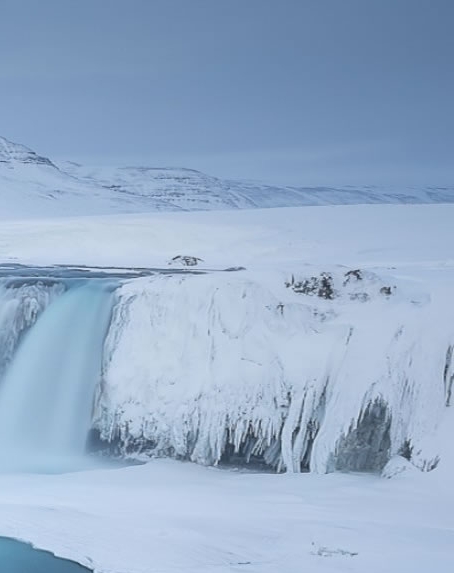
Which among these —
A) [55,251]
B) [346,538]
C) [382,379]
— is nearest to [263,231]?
[55,251]

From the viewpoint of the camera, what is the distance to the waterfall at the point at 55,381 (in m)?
7.86

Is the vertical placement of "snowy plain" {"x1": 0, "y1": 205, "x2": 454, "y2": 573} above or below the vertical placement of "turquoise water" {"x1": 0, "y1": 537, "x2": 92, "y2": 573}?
above

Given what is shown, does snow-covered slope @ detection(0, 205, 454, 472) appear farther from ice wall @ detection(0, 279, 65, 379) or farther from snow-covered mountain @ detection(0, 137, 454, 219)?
snow-covered mountain @ detection(0, 137, 454, 219)

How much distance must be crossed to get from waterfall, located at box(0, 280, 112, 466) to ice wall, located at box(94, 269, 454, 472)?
0.27 meters

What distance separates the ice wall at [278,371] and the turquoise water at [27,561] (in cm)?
235

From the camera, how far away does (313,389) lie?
22.3 ft

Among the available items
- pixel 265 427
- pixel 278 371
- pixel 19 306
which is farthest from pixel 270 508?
pixel 19 306

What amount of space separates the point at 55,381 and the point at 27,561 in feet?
11.7

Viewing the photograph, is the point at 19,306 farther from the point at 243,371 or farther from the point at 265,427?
the point at 265,427

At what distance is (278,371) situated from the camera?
7008 millimetres

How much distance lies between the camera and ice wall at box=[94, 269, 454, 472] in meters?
6.41

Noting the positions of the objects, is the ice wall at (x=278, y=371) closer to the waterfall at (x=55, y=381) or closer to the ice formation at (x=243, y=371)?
the ice formation at (x=243, y=371)

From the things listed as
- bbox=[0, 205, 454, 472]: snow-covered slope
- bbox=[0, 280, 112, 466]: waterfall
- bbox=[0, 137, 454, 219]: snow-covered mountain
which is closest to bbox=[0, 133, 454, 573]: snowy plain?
bbox=[0, 205, 454, 472]: snow-covered slope

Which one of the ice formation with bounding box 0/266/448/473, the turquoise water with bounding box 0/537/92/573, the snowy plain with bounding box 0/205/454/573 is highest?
the ice formation with bounding box 0/266/448/473
